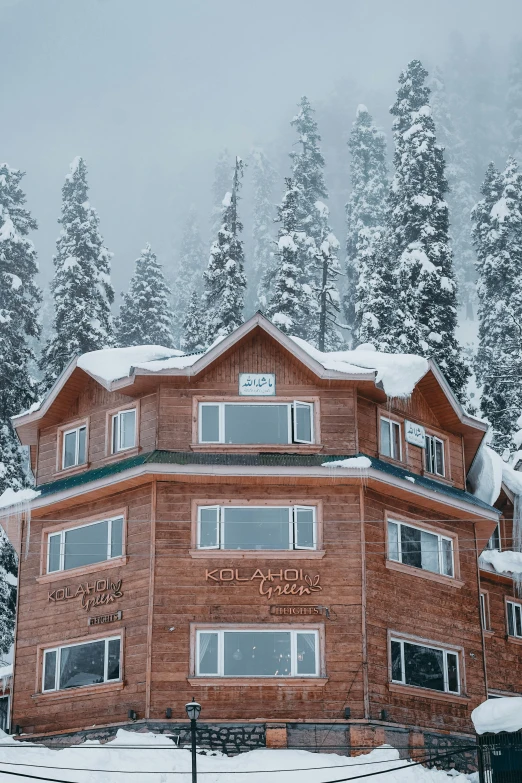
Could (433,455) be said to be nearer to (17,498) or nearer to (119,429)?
(119,429)

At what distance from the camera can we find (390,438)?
3075 centimetres

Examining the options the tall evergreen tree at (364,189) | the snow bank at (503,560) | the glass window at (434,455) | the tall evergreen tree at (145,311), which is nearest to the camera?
the glass window at (434,455)

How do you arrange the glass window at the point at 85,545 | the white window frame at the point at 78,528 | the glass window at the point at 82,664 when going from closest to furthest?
the glass window at the point at 82,664 → the white window frame at the point at 78,528 → the glass window at the point at 85,545

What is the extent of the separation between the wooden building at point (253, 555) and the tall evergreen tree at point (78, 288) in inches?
647

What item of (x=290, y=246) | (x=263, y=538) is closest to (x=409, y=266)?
(x=290, y=246)

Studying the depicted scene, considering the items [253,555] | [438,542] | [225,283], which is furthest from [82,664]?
[225,283]

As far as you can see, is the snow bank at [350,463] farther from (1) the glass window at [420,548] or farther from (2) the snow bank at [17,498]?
(2) the snow bank at [17,498]

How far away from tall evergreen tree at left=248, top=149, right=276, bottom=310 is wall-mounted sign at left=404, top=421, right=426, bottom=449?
60640 mm

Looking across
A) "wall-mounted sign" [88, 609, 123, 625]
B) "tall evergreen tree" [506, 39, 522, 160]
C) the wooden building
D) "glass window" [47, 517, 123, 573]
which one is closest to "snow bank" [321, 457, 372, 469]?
the wooden building

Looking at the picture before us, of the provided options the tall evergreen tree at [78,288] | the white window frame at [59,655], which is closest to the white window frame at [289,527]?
the white window frame at [59,655]

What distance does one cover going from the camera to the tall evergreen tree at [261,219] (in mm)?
96562

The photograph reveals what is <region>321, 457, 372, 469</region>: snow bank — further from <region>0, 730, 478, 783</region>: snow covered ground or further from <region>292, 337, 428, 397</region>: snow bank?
<region>0, 730, 478, 783</region>: snow covered ground

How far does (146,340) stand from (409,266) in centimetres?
1378

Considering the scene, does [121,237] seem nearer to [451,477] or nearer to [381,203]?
[381,203]
